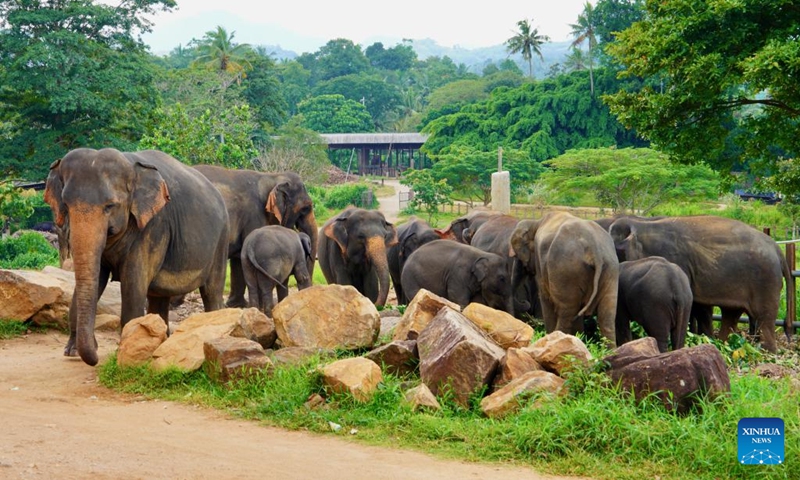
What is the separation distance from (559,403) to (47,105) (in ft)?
71.6

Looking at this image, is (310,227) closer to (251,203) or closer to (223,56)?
(251,203)

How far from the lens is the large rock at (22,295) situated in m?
10.6

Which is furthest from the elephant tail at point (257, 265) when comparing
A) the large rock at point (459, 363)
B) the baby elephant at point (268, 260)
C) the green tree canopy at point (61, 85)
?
the green tree canopy at point (61, 85)

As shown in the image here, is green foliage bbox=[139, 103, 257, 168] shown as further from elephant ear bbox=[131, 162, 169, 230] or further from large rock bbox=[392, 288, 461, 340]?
large rock bbox=[392, 288, 461, 340]

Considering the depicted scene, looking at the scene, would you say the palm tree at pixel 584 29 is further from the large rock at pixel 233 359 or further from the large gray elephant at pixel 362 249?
the large rock at pixel 233 359

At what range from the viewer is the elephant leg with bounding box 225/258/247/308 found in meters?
13.9

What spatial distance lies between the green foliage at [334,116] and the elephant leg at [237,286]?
59184mm

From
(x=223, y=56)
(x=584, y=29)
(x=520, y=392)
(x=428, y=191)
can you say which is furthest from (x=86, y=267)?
(x=584, y=29)

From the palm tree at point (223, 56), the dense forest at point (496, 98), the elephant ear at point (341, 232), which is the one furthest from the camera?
the palm tree at point (223, 56)

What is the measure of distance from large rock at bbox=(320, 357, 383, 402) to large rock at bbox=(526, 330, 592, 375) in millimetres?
1225

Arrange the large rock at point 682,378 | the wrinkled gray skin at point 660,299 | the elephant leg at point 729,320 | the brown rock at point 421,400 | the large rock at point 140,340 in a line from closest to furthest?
the large rock at point 682,378 → the brown rock at point 421,400 → the large rock at point 140,340 → the wrinkled gray skin at point 660,299 → the elephant leg at point 729,320

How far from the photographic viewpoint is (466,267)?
11.8 m

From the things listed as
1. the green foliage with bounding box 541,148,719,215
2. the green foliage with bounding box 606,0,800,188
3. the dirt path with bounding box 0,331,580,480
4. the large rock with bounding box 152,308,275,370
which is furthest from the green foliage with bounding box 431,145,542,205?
the dirt path with bounding box 0,331,580,480

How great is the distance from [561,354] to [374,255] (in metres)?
6.14
